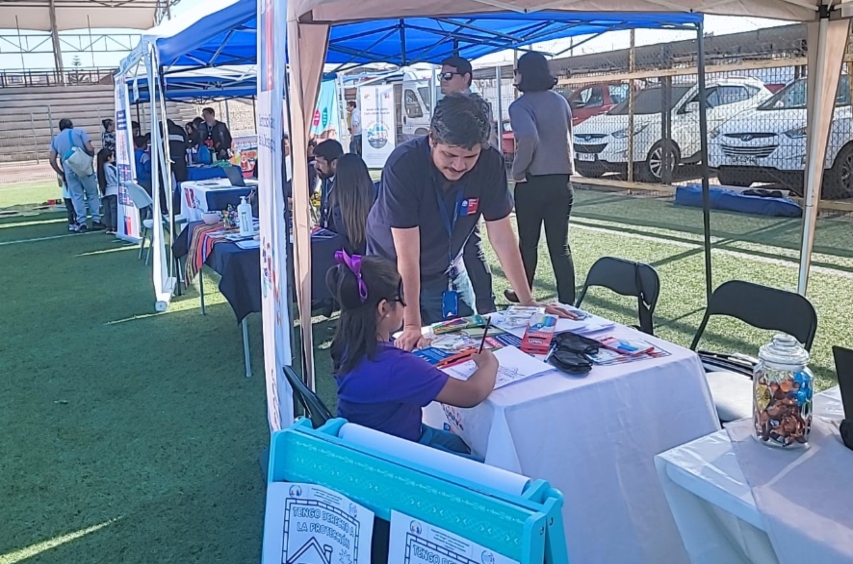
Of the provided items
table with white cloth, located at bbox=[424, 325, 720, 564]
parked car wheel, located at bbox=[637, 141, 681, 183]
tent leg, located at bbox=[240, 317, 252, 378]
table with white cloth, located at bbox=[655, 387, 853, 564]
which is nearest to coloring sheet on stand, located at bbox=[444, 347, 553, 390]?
table with white cloth, located at bbox=[424, 325, 720, 564]

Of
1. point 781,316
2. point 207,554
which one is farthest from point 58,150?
point 781,316

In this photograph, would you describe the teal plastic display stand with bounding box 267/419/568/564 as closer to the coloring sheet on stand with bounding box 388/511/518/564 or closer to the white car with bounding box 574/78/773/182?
the coloring sheet on stand with bounding box 388/511/518/564

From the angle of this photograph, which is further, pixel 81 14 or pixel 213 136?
pixel 81 14

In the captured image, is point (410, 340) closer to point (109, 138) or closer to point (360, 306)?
point (360, 306)

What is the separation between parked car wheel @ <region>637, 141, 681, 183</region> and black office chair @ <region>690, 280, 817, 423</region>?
719 cm

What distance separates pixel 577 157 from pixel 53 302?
758 cm

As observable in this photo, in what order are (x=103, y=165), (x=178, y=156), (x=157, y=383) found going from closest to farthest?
(x=157, y=383), (x=178, y=156), (x=103, y=165)

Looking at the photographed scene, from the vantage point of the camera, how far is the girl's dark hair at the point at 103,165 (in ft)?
31.2

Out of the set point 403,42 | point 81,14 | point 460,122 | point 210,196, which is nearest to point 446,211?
point 460,122

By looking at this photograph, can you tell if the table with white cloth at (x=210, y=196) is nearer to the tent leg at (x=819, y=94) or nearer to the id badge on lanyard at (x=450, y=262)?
the id badge on lanyard at (x=450, y=262)

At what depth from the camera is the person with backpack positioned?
30.3ft

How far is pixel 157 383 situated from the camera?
3893 mm

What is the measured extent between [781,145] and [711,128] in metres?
1.11

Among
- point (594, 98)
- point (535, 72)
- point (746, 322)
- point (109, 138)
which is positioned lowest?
point (746, 322)
